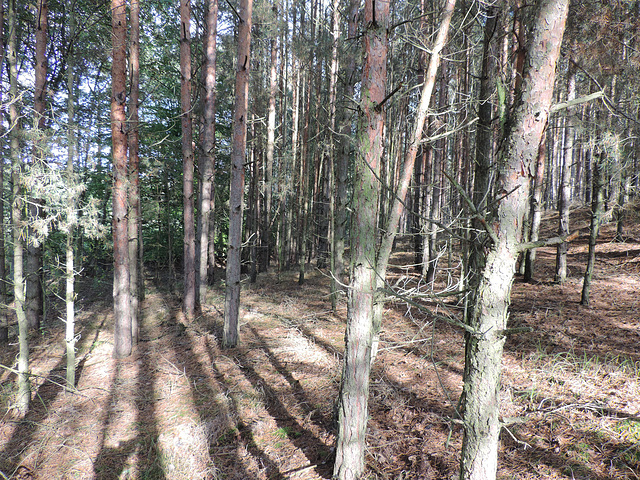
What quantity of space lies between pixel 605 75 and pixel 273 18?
8195 millimetres

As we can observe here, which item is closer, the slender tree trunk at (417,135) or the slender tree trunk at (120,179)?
the slender tree trunk at (417,135)

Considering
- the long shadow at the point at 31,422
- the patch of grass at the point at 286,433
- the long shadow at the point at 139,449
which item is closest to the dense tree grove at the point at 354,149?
the long shadow at the point at 31,422

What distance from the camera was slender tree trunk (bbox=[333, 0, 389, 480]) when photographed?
3029 millimetres

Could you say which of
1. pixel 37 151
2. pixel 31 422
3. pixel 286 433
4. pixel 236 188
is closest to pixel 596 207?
pixel 286 433

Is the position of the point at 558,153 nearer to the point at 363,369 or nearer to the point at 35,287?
the point at 363,369

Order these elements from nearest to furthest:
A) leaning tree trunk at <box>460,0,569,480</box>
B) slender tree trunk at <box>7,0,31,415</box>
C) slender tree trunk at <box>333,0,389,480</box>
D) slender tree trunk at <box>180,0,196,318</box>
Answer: leaning tree trunk at <box>460,0,569,480</box>
slender tree trunk at <box>333,0,389,480</box>
slender tree trunk at <box>7,0,31,415</box>
slender tree trunk at <box>180,0,196,318</box>

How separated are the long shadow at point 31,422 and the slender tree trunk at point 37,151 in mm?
2111

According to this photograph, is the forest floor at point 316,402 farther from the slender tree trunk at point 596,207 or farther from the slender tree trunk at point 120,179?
the slender tree trunk at point 120,179

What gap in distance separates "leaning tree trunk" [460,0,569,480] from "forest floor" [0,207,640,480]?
0.69 feet

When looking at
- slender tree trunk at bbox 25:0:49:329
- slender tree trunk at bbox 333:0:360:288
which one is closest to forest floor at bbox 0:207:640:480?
slender tree trunk at bbox 25:0:49:329

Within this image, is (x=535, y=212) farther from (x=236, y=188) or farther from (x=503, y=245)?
(x=503, y=245)

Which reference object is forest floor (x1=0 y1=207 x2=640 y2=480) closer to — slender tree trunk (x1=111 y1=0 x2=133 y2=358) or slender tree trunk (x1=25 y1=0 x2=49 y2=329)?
slender tree trunk (x1=111 y1=0 x2=133 y2=358)

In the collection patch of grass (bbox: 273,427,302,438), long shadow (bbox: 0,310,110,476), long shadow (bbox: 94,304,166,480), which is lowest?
long shadow (bbox: 0,310,110,476)

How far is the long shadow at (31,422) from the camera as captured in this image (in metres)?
4.21
